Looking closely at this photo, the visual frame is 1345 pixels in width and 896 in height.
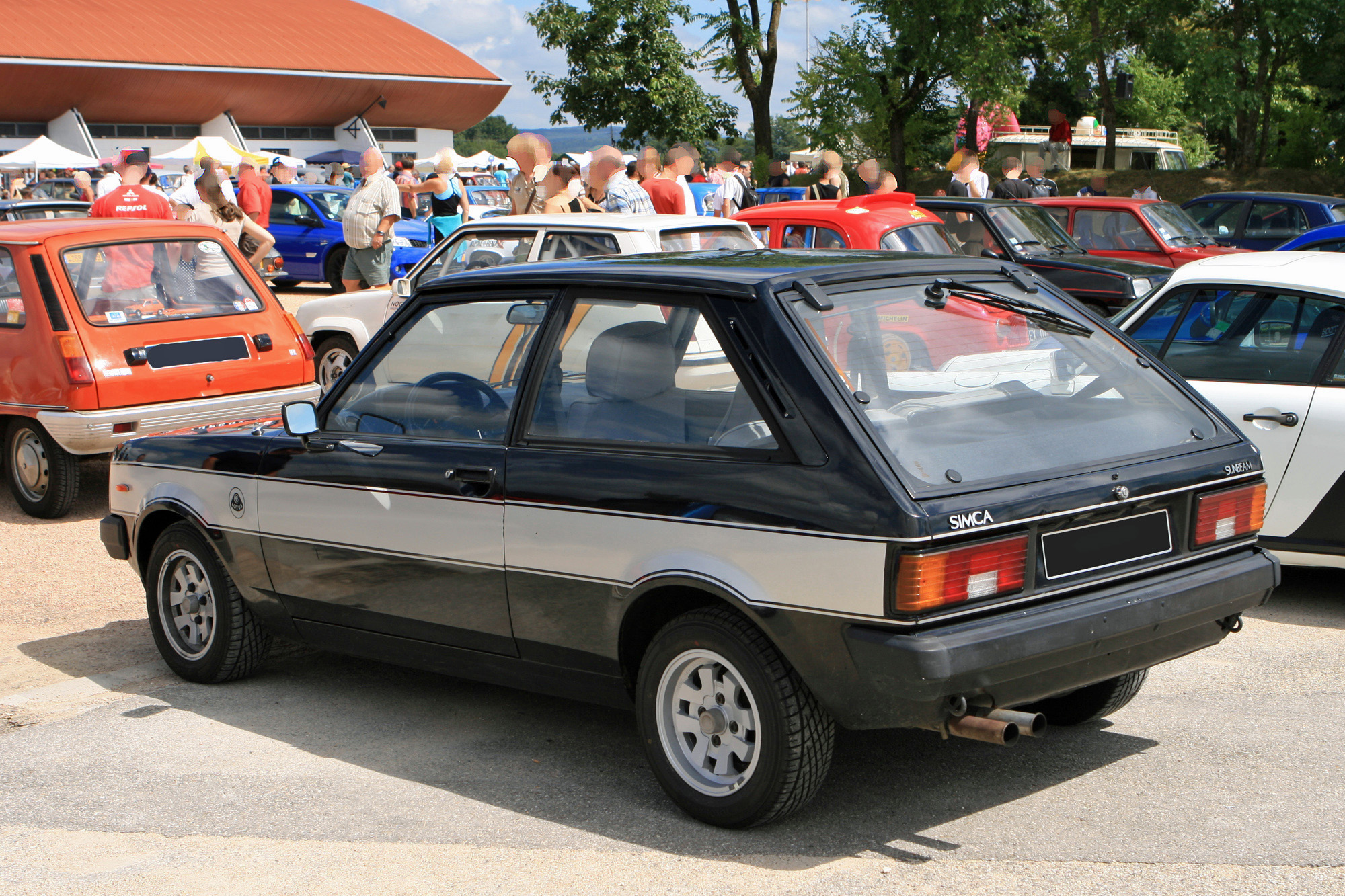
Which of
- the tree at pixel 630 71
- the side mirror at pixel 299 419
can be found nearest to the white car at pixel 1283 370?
the side mirror at pixel 299 419

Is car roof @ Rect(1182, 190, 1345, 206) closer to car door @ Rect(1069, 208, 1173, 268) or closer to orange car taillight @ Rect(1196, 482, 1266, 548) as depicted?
car door @ Rect(1069, 208, 1173, 268)

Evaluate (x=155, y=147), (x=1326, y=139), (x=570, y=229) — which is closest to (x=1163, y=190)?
(x=1326, y=139)

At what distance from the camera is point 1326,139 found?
33094 millimetres

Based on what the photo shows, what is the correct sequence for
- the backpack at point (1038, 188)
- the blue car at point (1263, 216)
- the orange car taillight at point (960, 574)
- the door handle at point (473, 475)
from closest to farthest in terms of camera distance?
the orange car taillight at point (960, 574) → the door handle at point (473, 475) → the blue car at point (1263, 216) → the backpack at point (1038, 188)

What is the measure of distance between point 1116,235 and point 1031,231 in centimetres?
142

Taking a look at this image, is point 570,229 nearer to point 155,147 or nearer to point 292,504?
point 292,504

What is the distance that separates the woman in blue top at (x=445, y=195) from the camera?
14.4 m

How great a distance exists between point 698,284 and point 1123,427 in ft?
4.27

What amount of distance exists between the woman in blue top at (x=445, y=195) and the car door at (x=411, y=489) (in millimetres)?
9715

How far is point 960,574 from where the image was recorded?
348 centimetres

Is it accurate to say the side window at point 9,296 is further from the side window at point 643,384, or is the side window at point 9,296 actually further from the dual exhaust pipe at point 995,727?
the dual exhaust pipe at point 995,727

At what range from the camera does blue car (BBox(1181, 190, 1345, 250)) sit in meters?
16.3

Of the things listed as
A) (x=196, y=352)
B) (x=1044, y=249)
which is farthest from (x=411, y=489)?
(x=1044, y=249)

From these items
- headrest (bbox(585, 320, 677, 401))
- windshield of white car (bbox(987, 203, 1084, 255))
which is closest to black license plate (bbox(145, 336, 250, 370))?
headrest (bbox(585, 320, 677, 401))
